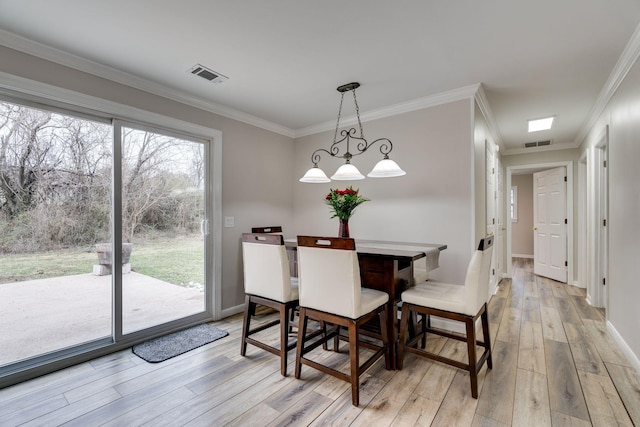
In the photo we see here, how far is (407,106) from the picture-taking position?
333cm

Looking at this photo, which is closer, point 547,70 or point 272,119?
point 547,70

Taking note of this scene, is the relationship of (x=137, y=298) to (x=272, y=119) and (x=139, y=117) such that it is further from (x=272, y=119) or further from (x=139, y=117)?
(x=272, y=119)

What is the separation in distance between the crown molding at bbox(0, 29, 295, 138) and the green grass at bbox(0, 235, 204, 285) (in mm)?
1446

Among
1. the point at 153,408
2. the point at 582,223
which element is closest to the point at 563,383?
the point at 153,408

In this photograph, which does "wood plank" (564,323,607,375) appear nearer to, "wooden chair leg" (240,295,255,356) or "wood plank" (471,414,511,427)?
"wood plank" (471,414,511,427)

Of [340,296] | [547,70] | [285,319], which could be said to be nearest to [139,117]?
[285,319]

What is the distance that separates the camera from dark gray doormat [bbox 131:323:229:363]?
96.8 inches

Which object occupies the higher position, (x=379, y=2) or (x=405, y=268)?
(x=379, y=2)

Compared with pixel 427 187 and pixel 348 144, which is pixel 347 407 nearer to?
pixel 427 187

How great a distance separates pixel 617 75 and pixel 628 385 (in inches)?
99.8

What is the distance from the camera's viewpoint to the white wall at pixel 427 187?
118 inches

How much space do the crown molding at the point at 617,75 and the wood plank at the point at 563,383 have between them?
241cm

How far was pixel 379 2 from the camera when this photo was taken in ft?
5.75

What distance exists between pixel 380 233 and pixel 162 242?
2.41 metres
